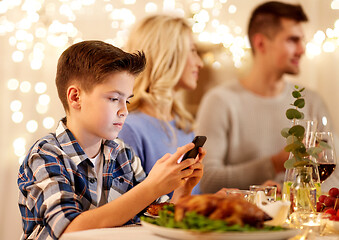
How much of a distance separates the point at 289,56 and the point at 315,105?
43 centimetres

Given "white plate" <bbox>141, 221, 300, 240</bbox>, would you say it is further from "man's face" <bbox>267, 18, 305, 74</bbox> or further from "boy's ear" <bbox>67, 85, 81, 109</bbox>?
"man's face" <bbox>267, 18, 305, 74</bbox>

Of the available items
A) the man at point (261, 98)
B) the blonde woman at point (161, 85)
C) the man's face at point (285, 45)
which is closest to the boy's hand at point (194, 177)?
the blonde woman at point (161, 85)

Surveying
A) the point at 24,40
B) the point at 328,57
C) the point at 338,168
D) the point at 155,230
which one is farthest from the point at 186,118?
the point at 328,57

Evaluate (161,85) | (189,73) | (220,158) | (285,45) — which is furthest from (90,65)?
(285,45)

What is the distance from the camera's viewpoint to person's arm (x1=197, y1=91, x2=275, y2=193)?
9.61ft

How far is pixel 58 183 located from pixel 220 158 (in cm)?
220

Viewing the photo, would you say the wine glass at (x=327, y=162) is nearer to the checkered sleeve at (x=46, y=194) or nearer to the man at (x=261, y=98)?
the checkered sleeve at (x=46, y=194)

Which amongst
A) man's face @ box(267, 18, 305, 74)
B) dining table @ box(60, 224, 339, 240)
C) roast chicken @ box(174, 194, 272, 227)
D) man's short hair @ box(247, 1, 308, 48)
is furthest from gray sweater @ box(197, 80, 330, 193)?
roast chicken @ box(174, 194, 272, 227)

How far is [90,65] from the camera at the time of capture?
120 cm

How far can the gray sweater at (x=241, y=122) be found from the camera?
10.4 ft

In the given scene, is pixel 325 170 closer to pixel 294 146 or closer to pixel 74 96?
pixel 294 146

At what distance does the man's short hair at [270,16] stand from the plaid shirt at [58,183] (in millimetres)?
2458

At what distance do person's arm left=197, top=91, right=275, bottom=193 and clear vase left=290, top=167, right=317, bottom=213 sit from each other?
1755 millimetres

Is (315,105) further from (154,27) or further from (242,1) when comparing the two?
(154,27)
